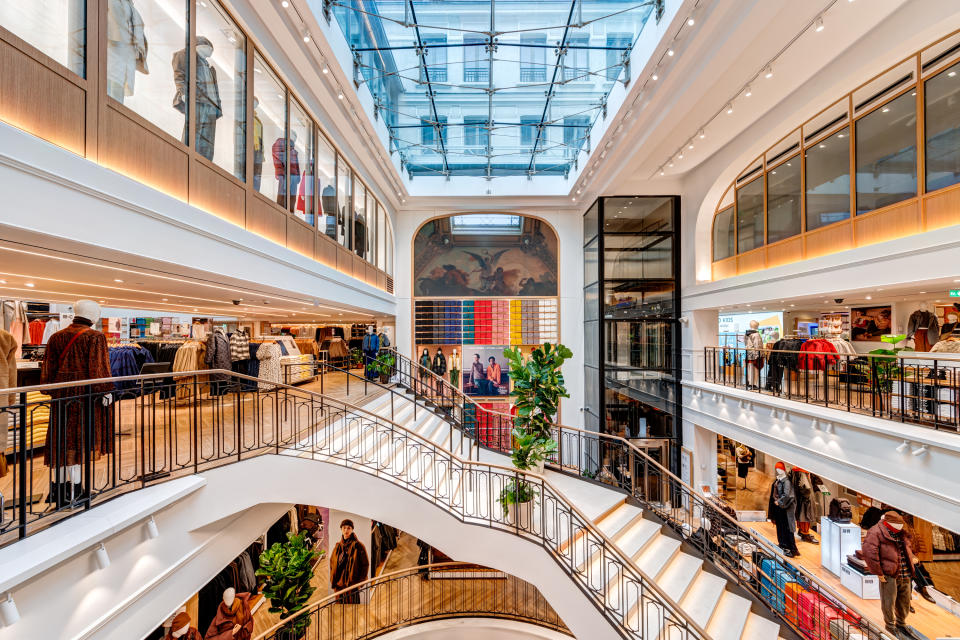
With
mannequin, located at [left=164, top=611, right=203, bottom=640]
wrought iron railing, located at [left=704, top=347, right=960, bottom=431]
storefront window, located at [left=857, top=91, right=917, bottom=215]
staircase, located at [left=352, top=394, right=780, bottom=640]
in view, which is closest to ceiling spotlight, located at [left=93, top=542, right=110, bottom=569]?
mannequin, located at [left=164, top=611, right=203, bottom=640]

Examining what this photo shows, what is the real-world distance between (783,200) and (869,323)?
4870mm

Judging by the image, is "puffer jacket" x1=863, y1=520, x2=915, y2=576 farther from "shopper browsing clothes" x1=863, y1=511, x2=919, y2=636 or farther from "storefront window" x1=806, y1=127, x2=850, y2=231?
"storefront window" x1=806, y1=127, x2=850, y2=231

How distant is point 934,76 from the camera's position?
577cm

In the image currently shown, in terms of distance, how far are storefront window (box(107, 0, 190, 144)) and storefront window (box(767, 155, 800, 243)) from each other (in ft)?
34.1

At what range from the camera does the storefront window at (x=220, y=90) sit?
4469 mm

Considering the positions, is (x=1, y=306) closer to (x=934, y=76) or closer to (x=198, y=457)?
(x=198, y=457)

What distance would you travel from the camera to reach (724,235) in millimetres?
10586

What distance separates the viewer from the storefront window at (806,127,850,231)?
7320 millimetres

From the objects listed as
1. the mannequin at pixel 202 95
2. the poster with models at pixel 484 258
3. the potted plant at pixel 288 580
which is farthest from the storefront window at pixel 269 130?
the poster with models at pixel 484 258

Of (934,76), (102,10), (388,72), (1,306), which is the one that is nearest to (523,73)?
(388,72)

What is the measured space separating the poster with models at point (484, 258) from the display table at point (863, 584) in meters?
Result: 9.62

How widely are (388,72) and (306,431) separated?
6.93m

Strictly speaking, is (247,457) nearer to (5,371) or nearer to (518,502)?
(5,371)

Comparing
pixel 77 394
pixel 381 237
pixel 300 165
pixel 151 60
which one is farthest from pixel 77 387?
pixel 381 237
